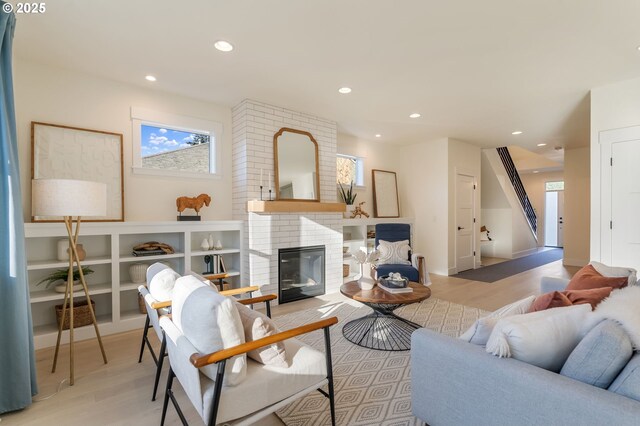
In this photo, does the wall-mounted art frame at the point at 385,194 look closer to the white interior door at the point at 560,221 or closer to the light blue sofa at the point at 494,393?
the light blue sofa at the point at 494,393

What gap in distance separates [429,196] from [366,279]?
3696 mm

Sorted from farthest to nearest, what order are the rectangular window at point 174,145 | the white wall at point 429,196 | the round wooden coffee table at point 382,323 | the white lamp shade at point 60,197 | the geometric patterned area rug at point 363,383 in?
the white wall at point 429,196 → the rectangular window at point 174,145 → the round wooden coffee table at point 382,323 → the white lamp shade at point 60,197 → the geometric patterned area rug at point 363,383

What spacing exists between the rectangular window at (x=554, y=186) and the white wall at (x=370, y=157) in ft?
24.0

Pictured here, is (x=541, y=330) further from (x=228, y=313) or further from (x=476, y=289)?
(x=476, y=289)

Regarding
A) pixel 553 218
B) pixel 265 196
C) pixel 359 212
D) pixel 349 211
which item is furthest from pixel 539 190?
pixel 265 196

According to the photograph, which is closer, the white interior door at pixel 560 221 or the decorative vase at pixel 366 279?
the decorative vase at pixel 366 279

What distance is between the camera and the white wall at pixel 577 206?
6.67 meters

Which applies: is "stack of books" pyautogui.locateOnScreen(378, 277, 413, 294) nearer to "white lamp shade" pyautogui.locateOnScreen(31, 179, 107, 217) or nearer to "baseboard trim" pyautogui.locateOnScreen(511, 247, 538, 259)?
"white lamp shade" pyautogui.locateOnScreen(31, 179, 107, 217)

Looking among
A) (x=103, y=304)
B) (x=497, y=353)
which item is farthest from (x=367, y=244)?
(x=497, y=353)

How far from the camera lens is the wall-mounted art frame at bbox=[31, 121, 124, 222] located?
9.98ft

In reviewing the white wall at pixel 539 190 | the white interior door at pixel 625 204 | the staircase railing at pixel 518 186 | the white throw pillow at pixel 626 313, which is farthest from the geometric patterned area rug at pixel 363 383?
the white wall at pixel 539 190

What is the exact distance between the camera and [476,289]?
492 centimetres

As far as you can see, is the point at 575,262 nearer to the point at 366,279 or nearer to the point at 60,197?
the point at 366,279

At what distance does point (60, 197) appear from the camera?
222cm
